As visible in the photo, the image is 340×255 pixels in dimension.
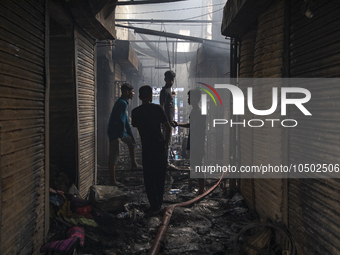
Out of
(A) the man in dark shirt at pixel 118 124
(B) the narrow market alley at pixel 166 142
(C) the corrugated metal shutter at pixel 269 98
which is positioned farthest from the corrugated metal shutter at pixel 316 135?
(A) the man in dark shirt at pixel 118 124

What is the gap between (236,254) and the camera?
2896mm

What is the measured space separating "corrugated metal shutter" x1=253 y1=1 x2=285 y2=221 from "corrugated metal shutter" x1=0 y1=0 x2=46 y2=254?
9.99ft

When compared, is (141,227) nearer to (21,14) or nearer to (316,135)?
(316,135)

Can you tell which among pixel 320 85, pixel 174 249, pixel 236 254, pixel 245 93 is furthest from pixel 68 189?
pixel 320 85

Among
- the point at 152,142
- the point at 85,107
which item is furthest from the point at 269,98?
the point at 85,107

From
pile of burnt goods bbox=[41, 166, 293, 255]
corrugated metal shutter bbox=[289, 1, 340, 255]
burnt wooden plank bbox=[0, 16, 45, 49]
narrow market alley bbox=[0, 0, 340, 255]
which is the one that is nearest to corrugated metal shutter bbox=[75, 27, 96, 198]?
narrow market alley bbox=[0, 0, 340, 255]

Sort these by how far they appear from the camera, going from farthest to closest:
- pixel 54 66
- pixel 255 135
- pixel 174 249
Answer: pixel 54 66 → pixel 255 135 → pixel 174 249

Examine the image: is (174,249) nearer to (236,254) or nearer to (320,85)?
(236,254)

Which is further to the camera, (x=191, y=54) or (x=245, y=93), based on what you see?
(x=191, y=54)

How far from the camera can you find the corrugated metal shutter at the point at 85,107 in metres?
5.04

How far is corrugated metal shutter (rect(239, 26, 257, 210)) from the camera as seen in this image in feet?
15.2

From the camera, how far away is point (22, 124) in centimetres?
281

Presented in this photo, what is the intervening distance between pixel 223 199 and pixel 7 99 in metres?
4.34

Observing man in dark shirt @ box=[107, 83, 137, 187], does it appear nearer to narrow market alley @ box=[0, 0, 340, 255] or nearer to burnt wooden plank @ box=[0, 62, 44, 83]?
narrow market alley @ box=[0, 0, 340, 255]
